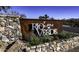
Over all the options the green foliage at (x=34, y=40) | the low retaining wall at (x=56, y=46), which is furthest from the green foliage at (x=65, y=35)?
the green foliage at (x=34, y=40)

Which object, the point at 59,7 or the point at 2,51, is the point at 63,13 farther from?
the point at 2,51

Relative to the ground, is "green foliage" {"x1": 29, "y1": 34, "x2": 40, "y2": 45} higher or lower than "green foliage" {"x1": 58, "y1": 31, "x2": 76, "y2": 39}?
lower

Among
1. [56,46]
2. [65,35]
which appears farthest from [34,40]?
[65,35]

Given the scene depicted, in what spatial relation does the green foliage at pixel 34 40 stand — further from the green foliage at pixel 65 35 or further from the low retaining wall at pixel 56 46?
the green foliage at pixel 65 35

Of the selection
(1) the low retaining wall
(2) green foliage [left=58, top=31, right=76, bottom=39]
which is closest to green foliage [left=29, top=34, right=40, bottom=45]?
(1) the low retaining wall

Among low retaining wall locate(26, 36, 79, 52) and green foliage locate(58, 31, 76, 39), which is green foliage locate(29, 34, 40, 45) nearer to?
low retaining wall locate(26, 36, 79, 52)

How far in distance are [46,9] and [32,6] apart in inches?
7.9

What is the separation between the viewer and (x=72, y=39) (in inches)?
313

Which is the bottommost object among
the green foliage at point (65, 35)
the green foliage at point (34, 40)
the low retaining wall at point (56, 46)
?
the low retaining wall at point (56, 46)

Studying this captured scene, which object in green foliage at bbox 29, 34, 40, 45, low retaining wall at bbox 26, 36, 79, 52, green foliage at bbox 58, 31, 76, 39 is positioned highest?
green foliage at bbox 58, 31, 76, 39

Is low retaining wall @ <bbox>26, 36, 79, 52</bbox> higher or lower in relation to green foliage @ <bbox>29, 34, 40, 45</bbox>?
lower

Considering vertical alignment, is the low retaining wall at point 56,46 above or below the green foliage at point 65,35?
below

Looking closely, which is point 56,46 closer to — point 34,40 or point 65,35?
→ point 65,35

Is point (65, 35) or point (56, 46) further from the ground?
point (65, 35)
